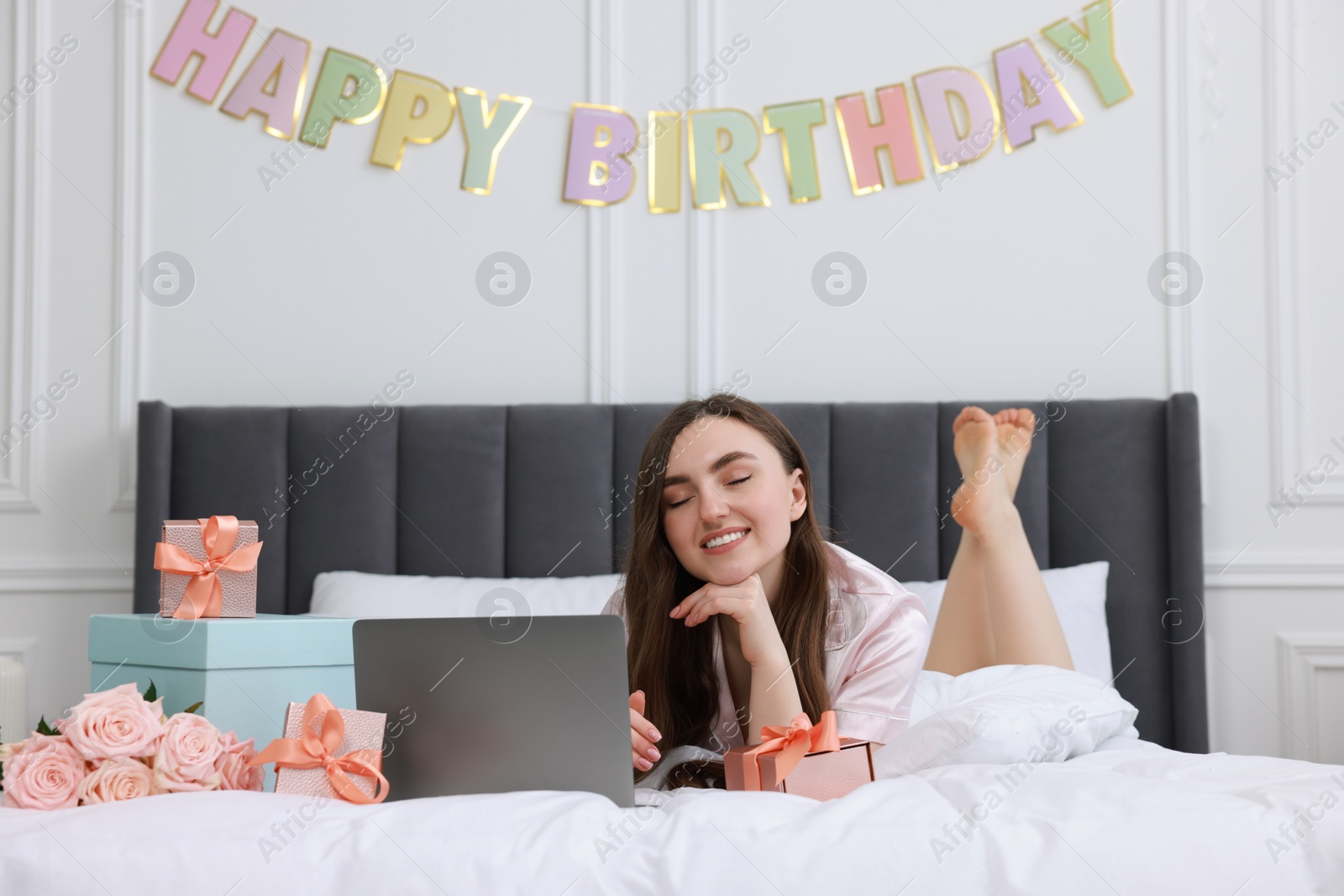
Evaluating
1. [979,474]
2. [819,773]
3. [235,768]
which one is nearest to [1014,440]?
[979,474]

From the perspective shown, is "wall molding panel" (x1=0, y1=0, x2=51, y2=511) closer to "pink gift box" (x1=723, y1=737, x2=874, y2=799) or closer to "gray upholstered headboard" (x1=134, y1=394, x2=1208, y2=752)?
"gray upholstered headboard" (x1=134, y1=394, x2=1208, y2=752)

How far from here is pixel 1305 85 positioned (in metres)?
2.26

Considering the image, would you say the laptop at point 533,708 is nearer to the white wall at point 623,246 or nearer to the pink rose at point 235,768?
the pink rose at point 235,768

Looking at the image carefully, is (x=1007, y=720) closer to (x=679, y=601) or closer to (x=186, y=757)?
(x=679, y=601)

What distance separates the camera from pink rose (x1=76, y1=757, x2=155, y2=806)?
0.96 metres

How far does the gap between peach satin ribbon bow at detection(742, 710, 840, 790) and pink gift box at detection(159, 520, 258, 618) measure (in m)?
0.71

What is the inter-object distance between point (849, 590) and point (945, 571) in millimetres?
739

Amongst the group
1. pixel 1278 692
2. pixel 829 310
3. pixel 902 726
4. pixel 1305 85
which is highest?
pixel 1305 85

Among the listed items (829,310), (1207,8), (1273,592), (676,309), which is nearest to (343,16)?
(676,309)

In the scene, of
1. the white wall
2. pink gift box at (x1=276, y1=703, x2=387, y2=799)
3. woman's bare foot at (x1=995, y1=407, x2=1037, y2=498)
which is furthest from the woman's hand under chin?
the white wall

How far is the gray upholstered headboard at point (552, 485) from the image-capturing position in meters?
2.09

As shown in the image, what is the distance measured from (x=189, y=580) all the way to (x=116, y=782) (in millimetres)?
409

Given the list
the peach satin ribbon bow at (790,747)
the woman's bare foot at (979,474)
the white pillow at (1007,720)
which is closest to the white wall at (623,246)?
the woman's bare foot at (979,474)

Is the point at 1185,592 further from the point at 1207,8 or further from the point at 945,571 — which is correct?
the point at 1207,8
